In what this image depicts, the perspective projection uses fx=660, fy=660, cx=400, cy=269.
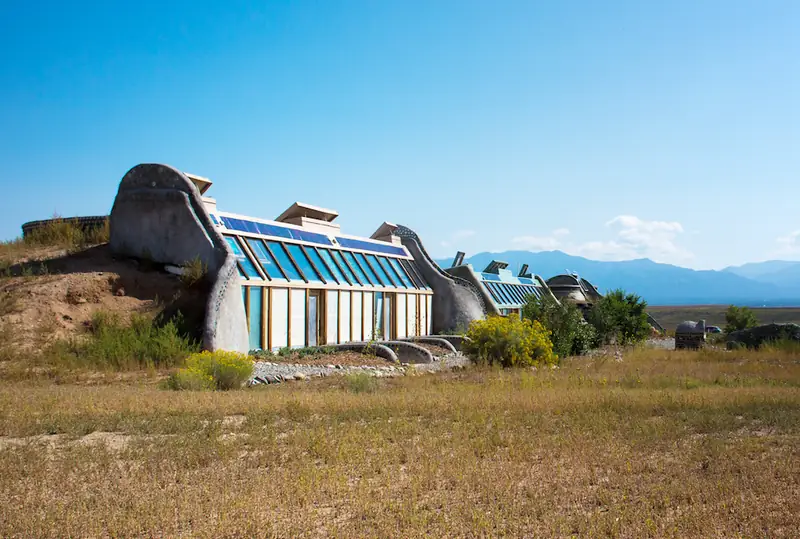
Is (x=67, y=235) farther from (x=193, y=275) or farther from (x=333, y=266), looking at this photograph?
(x=333, y=266)

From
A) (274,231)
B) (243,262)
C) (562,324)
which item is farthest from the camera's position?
(562,324)

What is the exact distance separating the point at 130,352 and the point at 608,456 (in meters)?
12.9

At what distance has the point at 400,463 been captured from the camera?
7.37m

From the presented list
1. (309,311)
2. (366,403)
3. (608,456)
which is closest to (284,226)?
(309,311)

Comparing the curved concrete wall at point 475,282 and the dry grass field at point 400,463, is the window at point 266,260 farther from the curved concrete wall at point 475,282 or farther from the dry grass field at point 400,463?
the curved concrete wall at point 475,282

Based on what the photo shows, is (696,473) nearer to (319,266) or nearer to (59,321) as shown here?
(59,321)

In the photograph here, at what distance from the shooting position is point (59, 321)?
17.2 metres

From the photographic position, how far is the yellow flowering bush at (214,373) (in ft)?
45.0

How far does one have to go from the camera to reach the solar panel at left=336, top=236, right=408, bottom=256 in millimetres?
28750

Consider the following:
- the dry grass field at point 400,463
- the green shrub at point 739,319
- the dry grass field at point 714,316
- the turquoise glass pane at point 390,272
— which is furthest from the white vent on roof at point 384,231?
the dry grass field at point 714,316

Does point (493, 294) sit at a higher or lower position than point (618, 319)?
higher

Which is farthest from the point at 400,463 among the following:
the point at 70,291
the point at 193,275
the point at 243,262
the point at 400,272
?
the point at 400,272

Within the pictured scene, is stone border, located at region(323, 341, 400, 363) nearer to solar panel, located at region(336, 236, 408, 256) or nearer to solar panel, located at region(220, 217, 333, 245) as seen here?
solar panel, located at region(220, 217, 333, 245)

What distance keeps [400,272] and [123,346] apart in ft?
55.2
